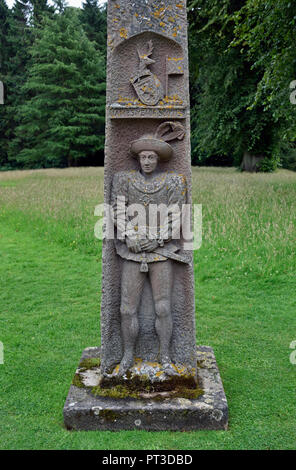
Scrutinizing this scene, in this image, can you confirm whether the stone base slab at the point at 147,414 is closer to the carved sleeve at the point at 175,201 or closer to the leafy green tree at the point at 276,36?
the carved sleeve at the point at 175,201

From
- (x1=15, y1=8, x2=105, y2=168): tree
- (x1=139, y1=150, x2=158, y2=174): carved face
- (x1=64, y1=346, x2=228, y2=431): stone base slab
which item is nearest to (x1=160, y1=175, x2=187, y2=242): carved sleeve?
(x1=139, y1=150, x2=158, y2=174): carved face

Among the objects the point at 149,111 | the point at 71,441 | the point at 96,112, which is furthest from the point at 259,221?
the point at 96,112

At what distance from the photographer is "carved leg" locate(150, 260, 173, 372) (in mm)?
3623

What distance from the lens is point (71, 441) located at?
3295 mm

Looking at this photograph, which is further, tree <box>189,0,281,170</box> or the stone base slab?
tree <box>189,0,281,170</box>

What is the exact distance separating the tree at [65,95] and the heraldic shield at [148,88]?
33.1 meters

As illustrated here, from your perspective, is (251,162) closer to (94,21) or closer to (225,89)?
(225,89)

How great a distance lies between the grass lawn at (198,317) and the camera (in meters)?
3.38

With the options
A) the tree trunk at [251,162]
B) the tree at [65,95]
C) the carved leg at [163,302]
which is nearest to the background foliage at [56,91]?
the tree at [65,95]

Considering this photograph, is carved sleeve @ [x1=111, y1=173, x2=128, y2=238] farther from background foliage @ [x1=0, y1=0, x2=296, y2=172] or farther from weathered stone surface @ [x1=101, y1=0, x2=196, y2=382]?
background foliage @ [x1=0, y1=0, x2=296, y2=172]

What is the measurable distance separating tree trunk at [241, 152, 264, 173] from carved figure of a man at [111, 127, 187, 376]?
19035 mm

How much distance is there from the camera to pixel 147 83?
3.41 meters
